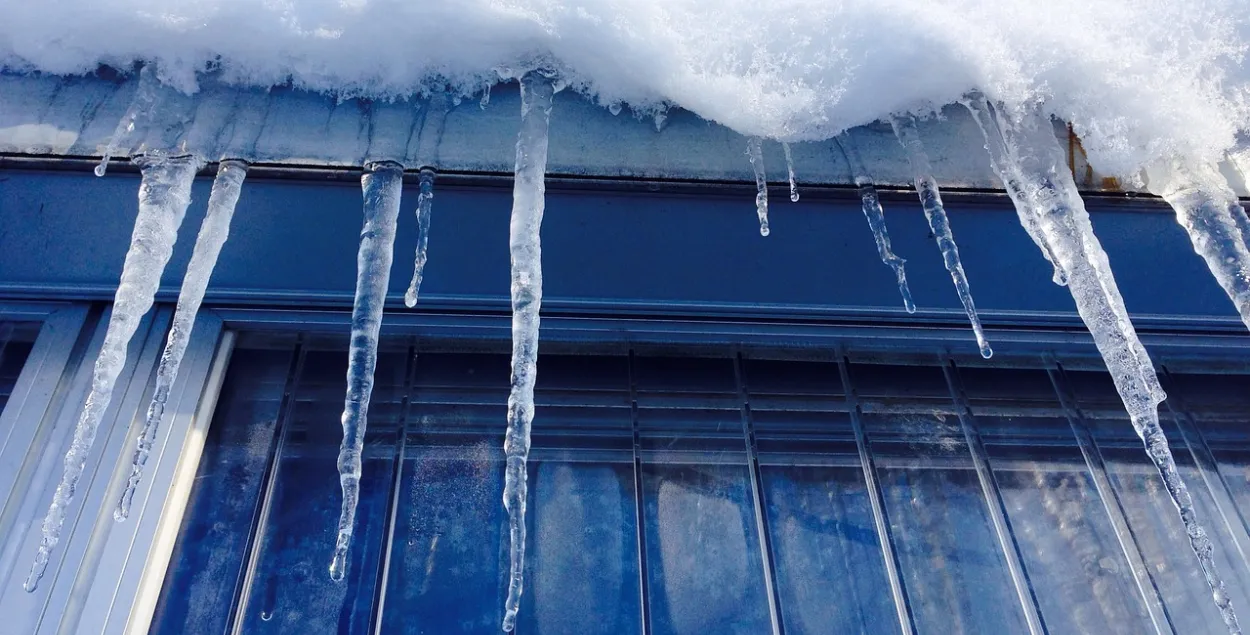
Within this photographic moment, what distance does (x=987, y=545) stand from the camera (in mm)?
1416

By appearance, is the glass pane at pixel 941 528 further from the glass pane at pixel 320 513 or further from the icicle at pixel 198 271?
the icicle at pixel 198 271

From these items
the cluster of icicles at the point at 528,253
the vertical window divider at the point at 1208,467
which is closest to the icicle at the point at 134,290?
the cluster of icicles at the point at 528,253

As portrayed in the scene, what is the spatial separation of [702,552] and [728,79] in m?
0.77

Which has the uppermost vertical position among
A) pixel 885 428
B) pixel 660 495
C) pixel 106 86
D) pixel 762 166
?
pixel 106 86

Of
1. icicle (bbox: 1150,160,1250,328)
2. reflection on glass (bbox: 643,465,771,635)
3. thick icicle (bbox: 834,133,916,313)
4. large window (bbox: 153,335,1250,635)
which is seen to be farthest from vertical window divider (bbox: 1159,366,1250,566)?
reflection on glass (bbox: 643,465,771,635)

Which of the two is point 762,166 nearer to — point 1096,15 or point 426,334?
point 1096,15

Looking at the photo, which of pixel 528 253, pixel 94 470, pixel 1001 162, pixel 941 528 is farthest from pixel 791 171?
pixel 94 470

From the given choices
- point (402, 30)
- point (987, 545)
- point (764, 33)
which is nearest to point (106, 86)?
point (402, 30)

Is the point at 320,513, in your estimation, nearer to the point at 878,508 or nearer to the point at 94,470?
the point at 94,470

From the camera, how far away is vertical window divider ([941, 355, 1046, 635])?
1343mm

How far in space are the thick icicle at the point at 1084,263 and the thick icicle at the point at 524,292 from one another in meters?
0.70

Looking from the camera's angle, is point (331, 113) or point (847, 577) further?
point (847, 577)

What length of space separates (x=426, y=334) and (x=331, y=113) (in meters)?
0.50

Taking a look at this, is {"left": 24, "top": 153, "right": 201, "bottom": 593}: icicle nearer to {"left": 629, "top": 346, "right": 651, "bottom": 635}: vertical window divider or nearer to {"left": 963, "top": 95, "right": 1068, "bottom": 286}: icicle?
{"left": 629, "top": 346, "right": 651, "bottom": 635}: vertical window divider
